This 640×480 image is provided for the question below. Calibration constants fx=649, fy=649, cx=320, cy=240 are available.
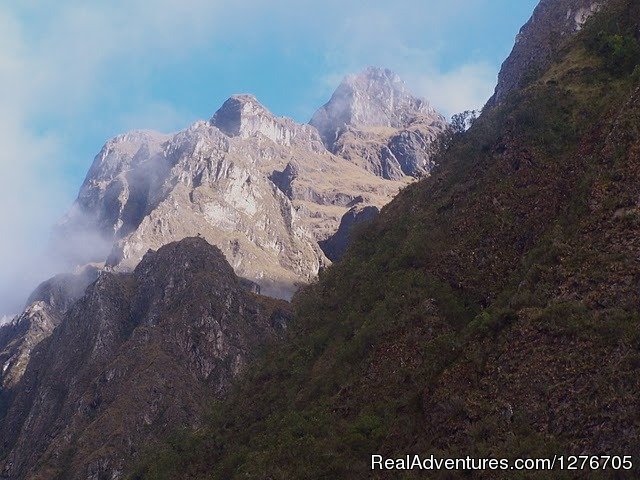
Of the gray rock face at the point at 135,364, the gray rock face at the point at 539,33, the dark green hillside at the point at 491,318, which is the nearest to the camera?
the dark green hillside at the point at 491,318

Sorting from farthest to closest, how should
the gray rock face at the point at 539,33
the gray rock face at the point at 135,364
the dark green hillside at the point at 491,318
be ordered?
1. the gray rock face at the point at 135,364
2. the gray rock face at the point at 539,33
3. the dark green hillside at the point at 491,318

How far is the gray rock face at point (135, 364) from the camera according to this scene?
133 metres

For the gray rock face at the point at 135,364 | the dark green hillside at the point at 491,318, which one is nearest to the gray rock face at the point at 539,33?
the dark green hillside at the point at 491,318

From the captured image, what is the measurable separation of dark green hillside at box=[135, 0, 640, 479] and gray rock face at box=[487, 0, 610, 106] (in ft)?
133

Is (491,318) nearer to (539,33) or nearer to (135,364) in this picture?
(539,33)

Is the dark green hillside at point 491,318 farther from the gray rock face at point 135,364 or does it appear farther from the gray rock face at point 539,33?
the gray rock face at point 135,364

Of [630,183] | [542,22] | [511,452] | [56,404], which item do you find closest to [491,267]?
[630,183]

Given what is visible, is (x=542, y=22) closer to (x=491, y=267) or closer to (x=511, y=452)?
(x=491, y=267)

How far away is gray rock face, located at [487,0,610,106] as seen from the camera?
375 feet

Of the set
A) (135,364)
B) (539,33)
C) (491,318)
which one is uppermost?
(539,33)

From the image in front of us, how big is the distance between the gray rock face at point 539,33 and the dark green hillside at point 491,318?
40.6 meters

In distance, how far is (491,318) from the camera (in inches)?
1585

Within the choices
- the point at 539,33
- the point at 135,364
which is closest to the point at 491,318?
the point at 539,33

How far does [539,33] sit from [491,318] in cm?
12608
